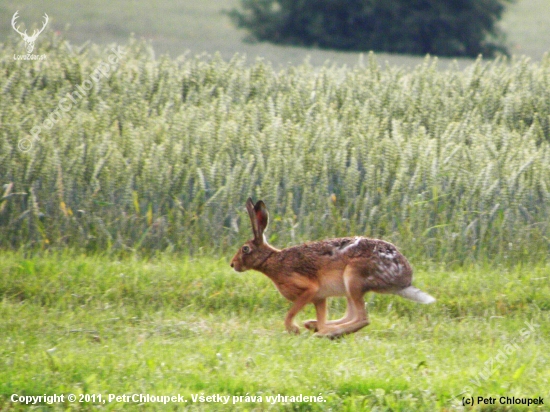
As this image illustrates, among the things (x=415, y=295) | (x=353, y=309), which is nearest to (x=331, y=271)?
(x=353, y=309)

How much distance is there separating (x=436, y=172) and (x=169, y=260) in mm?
2647

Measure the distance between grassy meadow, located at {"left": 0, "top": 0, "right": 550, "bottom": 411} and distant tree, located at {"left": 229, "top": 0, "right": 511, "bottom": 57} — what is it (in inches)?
436

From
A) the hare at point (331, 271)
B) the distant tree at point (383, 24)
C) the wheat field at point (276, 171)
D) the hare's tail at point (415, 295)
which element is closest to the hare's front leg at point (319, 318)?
the hare at point (331, 271)

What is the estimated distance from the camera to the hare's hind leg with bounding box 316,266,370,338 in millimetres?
5668

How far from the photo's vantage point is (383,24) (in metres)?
23.0

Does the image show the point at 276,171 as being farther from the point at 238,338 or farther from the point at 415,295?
the point at 415,295

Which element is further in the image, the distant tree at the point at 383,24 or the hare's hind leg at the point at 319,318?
the distant tree at the point at 383,24

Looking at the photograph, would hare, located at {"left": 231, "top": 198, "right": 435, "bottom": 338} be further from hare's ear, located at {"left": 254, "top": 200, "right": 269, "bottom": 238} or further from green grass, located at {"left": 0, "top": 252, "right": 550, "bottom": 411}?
green grass, located at {"left": 0, "top": 252, "right": 550, "bottom": 411}

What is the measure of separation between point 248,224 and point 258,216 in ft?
4.87

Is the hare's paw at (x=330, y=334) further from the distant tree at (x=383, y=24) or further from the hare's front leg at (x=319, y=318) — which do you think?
the distant tree at (x=383, y=24)

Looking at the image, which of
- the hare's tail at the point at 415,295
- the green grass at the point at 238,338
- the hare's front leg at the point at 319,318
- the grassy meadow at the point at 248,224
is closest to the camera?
the green grass at the point at 238,338

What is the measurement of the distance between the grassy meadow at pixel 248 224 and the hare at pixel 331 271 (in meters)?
0.21

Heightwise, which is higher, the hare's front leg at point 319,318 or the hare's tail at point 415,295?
the hare's tail at point 415,295

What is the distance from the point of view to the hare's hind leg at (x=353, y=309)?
18.6 feet
